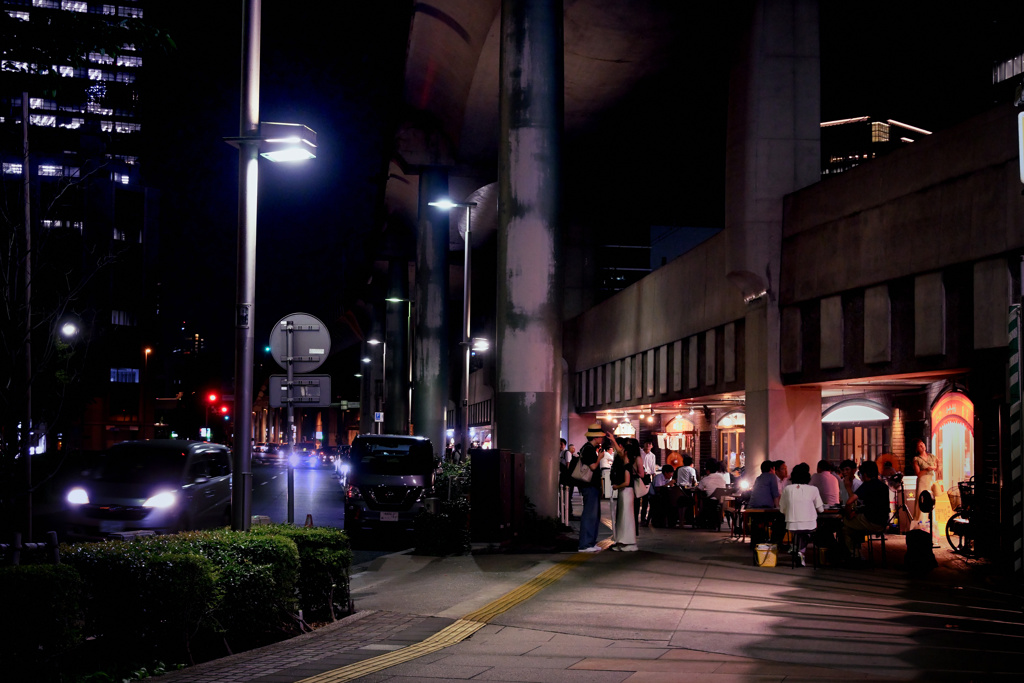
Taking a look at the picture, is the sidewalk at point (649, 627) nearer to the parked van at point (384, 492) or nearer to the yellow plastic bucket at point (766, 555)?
the yellow plastic bucket at point (766, 555)

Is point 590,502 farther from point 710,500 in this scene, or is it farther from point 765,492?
point 710,500

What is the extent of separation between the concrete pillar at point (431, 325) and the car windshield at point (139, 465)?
1076 inches

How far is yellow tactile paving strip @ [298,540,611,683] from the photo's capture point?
321 inches

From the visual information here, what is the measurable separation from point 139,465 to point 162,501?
4.47 feet

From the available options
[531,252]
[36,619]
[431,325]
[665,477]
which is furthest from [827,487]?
[431,325]

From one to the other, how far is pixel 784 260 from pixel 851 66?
1165cm

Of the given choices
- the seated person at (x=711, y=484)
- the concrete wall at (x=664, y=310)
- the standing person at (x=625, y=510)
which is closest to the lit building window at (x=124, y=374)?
the concrete wall at (x=664, y=310)

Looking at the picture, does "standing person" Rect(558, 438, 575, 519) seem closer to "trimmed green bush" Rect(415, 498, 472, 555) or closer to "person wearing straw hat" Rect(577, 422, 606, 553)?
"person wearing straw hat" Rect(577, 422, 606, 553)

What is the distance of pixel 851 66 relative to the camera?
3253cm

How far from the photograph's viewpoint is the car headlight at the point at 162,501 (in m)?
17.0

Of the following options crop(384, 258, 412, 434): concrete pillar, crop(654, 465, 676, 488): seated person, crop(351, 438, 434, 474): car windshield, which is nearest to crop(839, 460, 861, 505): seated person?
crop(654, 465, 676, 488): seated person

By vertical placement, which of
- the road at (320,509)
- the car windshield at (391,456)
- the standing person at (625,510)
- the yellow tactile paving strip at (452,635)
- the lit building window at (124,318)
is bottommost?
the road at (320,509)

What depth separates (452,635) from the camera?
33.4 feet

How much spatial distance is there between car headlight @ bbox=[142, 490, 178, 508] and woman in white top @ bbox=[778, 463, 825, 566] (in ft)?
32.2
